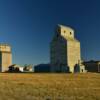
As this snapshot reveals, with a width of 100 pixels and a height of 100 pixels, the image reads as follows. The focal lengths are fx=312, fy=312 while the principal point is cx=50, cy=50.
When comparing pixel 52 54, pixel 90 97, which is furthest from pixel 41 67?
pixel 90 97

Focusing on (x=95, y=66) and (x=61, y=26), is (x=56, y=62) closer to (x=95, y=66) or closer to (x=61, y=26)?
(x=61, y=26)

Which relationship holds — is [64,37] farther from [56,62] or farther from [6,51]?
[6,51]

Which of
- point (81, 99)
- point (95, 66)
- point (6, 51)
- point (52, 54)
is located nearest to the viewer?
point (81, 99)

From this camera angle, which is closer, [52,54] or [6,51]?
[52,54]

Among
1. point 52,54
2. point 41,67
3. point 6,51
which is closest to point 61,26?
point 52,54

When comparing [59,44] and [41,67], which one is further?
[41,67]

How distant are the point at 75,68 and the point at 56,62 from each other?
32.7ft

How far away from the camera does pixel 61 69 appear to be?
14488 cm

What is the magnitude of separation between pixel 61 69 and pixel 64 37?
1777 centimetres

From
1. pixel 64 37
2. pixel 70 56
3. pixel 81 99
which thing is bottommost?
pixel 81 99

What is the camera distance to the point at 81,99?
25250mm

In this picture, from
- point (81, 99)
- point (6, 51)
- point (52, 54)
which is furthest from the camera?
point (6, 51)

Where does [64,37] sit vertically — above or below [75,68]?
above

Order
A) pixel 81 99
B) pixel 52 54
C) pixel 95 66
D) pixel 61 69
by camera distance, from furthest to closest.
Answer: pixel 95 66 < pixel 52 54 < pixel 61 69 < pixel 81 99
